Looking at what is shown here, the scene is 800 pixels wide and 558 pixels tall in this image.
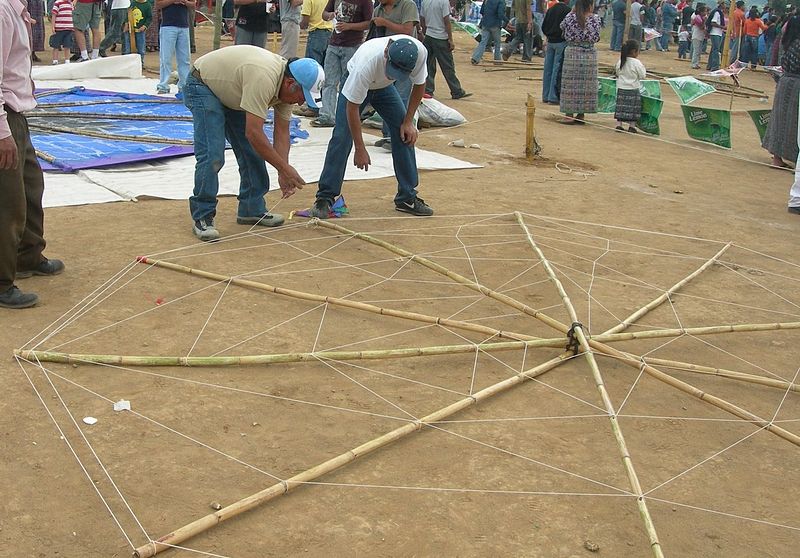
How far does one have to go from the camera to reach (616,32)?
19.9 m

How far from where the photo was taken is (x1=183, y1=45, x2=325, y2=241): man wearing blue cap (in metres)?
4.08

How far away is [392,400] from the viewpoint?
9.89 ft

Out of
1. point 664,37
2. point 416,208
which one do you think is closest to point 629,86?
point 416,208

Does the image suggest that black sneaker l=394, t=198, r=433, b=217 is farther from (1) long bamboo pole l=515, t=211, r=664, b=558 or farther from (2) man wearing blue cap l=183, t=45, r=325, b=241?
(1) long bamboo pole l=515, t=211, r=664, b=558

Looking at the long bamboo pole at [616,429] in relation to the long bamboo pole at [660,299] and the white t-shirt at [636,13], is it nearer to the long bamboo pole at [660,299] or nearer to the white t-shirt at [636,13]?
the long bamboo pole at [660,299]

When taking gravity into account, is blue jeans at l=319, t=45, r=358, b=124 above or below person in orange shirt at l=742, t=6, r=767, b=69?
below

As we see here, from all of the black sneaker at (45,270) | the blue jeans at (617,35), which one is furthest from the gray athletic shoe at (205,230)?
the blue jeans at (617,35)

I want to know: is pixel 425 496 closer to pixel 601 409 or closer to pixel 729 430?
pixel 601 409

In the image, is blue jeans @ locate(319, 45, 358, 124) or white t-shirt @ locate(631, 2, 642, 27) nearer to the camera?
blue jeans @ locate(319, 45, 358, 124)

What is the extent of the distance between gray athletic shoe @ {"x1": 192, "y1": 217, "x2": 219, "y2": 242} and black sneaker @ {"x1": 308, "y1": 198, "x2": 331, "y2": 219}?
0.66 metres

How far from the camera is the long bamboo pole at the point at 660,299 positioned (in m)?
3.71

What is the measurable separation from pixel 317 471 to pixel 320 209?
2825 mm

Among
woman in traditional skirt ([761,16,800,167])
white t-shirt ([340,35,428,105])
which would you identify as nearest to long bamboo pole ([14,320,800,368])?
white t-shirt ([340,35,428,105])

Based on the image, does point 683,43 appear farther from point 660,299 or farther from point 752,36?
point 660,299
